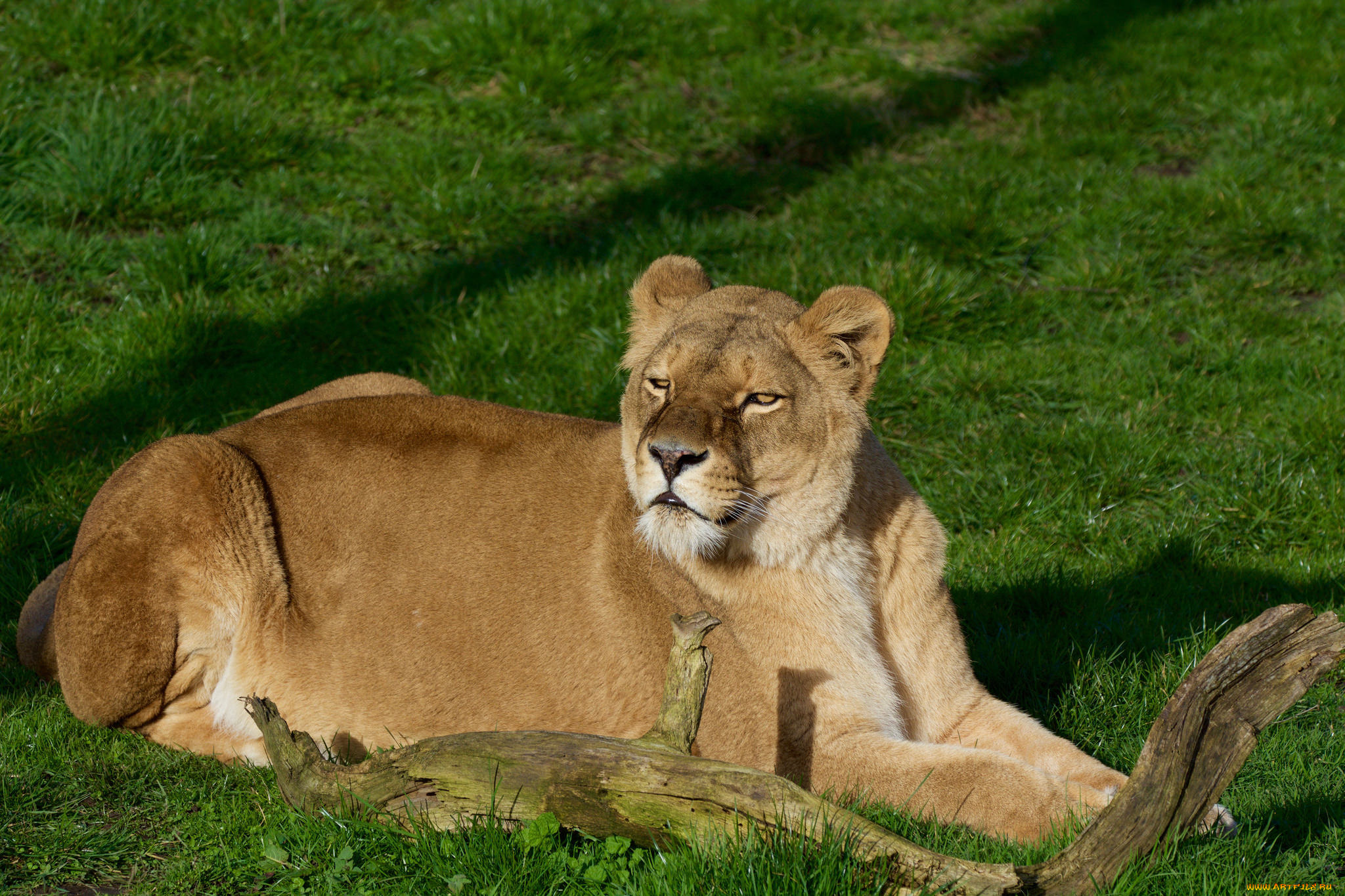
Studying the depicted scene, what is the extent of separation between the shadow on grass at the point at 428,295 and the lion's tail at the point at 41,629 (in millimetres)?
545

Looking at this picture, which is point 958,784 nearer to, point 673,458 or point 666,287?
point 673,458

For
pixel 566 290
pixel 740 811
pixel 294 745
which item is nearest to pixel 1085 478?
pixel 566 290

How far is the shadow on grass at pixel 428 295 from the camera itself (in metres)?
6.35

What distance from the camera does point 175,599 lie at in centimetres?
443

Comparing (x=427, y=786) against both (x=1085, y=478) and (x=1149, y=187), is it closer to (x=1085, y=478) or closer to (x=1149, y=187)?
(x=1085, y=478)

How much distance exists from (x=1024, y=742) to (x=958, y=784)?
0.52 metres

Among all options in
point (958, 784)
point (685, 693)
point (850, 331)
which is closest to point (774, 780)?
point (685, 693)

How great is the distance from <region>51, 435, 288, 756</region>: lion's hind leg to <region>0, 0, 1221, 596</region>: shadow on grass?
1358mm

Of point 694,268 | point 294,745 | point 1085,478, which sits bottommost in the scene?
point 1085,478

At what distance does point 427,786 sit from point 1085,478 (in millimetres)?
3989

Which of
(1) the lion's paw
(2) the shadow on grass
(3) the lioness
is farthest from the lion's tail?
(1) the lion's paw

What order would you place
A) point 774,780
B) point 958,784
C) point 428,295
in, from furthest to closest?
point 428,295 < point 958,784 < point 774,780

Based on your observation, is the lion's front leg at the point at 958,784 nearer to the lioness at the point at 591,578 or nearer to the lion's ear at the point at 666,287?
the lioness at the point at 591,578

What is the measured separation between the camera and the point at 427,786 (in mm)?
3527
